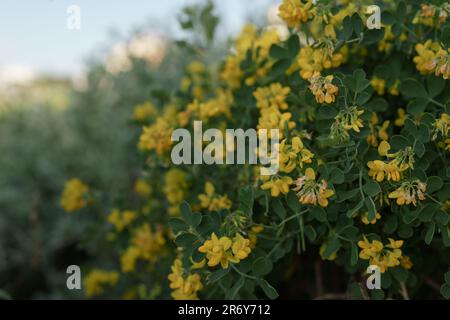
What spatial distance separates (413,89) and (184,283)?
0.69 m

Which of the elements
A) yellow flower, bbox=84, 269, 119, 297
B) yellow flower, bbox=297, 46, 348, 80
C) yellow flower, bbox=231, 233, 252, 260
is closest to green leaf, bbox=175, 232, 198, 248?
yellow flower, bbox=231, 233, 252, 260

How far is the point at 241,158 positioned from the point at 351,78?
38 centimetres

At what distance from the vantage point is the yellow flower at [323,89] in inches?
43.5

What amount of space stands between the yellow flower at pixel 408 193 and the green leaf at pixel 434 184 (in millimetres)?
45

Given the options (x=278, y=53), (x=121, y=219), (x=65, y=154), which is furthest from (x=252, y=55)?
(x=65, y=154)

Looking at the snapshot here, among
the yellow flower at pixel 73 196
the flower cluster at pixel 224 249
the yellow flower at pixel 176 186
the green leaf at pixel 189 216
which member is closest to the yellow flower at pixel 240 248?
the flower cluster at pixel 224 249

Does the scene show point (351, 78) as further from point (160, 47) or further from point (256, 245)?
point (160, 47)

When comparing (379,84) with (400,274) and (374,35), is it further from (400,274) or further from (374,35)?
(400,274)

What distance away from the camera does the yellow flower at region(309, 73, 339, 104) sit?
110cm

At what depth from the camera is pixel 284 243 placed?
4.49ft

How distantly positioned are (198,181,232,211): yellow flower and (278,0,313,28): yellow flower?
46 cm

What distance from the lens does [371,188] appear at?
1108mm

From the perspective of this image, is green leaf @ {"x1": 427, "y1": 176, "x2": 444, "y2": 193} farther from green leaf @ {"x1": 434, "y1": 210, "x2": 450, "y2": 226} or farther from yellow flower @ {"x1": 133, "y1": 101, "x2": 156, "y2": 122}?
yellow flower @ {"x1": 133, "y1": 101, "x2": 156, "y2": 122}

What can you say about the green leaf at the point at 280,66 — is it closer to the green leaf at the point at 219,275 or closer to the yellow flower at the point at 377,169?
the yellow flower at the point at 377,169
